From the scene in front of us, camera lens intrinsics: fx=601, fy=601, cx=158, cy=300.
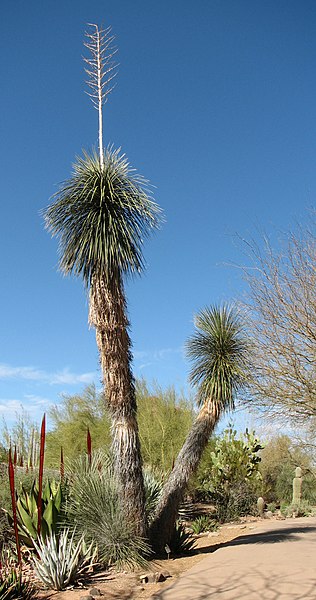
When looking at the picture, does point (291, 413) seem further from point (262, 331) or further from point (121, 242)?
point (121, 242)

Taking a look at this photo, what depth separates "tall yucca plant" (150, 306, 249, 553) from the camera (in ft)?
38.1

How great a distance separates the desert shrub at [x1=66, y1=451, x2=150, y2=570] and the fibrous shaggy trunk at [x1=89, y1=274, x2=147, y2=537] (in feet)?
0.73

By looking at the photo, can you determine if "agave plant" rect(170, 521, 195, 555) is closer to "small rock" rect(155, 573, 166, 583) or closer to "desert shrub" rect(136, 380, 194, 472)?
"small rock" rect(155, 573, 166, 583)


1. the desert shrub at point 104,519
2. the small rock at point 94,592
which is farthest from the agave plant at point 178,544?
the small rock at point 94,592

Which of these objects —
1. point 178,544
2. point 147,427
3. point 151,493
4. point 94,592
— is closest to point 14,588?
point 94,592

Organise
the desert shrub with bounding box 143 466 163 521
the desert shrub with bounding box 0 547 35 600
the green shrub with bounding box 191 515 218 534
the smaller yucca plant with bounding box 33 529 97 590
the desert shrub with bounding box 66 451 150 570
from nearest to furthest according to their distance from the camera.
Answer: the desert shrub with bounding box 0 547 35 600
the smaller yucca plant with bounding box 33 529 97 590
the desert shrub with bounding box 66 451 150 570
the desert shrub with bounding box 143 466 163 521
the green shrub with bounding box 191 515 218 534

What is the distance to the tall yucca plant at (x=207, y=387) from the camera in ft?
38.1

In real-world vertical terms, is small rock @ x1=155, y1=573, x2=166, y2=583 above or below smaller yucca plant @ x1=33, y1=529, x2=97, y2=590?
below

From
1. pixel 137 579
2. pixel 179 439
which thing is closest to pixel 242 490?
pixel 179 439

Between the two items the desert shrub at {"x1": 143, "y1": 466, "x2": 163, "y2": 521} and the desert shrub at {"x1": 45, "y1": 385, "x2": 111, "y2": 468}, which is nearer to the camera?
the desert shrub at {"x1": 143, "y1": 466, "x2": 163, "y2": 521}

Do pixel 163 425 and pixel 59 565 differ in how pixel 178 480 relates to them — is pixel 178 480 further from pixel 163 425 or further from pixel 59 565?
pixel 163 425

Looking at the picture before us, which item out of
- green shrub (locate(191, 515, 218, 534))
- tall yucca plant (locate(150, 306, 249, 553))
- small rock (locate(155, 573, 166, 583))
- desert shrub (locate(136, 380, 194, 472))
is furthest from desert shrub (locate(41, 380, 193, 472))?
small rock (locate(155, 573, 166, 583))

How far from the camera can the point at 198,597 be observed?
795cm

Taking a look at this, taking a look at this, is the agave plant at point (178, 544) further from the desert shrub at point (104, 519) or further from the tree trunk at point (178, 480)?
the desert shrub at point (104, 519)
